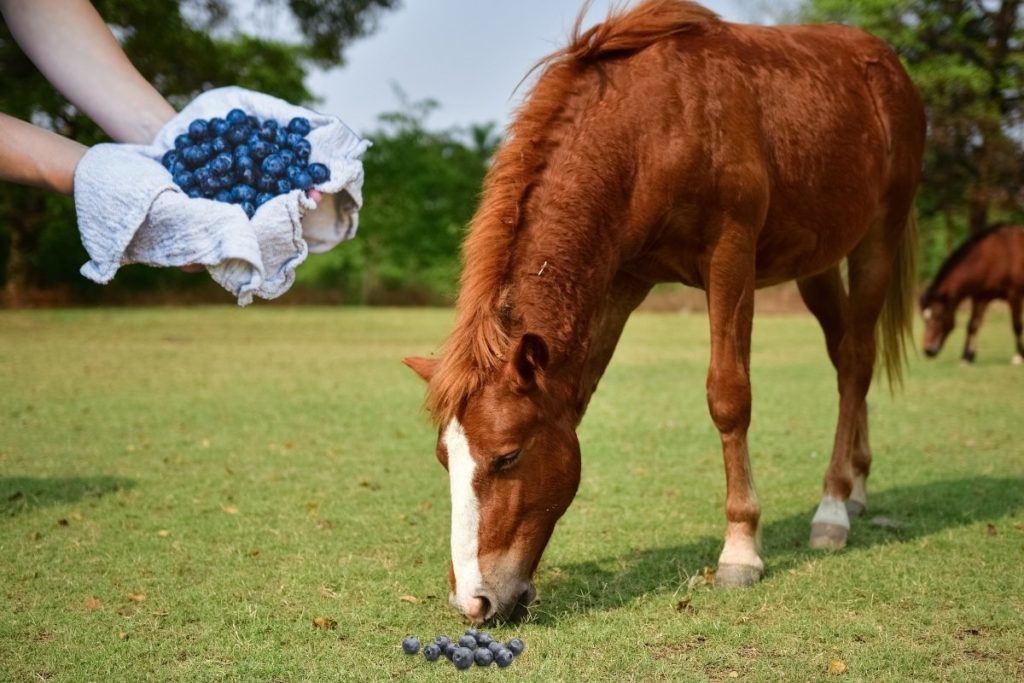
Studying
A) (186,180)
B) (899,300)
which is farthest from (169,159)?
(899,300)

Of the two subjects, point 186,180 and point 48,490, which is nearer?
point 186,180

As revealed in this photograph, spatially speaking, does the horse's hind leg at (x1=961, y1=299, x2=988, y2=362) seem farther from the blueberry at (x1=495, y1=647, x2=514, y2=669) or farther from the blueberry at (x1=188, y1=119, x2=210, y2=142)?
the blueberry at (x1=188, y1=119, x2=210, y2=142)

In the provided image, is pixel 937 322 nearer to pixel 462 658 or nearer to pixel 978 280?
pixel 978 280

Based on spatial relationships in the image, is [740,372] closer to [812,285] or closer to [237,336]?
[812,285]

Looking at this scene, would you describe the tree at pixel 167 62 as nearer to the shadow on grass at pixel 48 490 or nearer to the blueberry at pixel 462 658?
the shadow on grass at pixel 48 490

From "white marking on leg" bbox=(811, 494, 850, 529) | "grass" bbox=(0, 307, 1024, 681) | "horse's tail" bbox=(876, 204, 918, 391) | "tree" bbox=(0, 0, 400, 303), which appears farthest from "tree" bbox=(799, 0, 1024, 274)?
"white marking on leg" bbox=(811, 494, 850, 529)

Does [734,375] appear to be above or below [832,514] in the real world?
above

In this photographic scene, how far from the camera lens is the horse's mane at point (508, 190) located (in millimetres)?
3461

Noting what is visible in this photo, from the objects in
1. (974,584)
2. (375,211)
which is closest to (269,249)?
(974,584)

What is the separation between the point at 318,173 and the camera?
2.58 m

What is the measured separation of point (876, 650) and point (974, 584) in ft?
3.19

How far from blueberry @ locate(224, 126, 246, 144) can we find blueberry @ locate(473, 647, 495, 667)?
64.2 inches

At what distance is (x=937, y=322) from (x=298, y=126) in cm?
1409

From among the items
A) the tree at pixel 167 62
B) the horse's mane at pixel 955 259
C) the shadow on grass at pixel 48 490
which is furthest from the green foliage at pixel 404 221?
the shadow on grass at pixel 48 490
